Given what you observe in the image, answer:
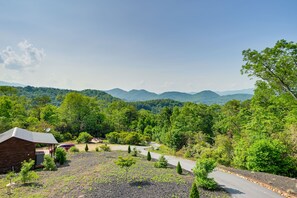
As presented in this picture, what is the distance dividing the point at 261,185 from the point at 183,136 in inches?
684

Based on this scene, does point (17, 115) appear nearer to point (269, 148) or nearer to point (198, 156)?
point (198, 156)

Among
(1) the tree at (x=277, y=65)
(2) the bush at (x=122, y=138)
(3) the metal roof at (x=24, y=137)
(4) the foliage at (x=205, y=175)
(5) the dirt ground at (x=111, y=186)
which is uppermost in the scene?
(1) the tree at (x=277, y=65)

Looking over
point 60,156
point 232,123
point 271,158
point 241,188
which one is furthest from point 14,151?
point 232,123

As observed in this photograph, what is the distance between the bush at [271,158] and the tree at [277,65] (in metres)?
4.15

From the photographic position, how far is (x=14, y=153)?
1755cm

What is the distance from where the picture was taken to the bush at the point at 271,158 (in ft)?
51.8

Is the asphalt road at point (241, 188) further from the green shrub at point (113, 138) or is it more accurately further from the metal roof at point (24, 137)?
the green shrub at point (113, 138)

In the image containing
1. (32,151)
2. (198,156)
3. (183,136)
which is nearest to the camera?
(32,151)

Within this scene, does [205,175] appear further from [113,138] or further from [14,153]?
[113,138]

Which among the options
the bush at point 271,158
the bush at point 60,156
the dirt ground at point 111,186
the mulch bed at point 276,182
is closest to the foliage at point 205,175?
the dirt ground at point 111,186

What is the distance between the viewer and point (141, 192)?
1074 cm

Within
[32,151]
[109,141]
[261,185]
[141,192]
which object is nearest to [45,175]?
[32,151]

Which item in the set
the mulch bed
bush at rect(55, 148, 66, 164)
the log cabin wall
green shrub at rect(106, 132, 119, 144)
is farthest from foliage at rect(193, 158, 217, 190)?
green shrub at rect(106, 132, 119, 144)

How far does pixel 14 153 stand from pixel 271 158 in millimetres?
21233
